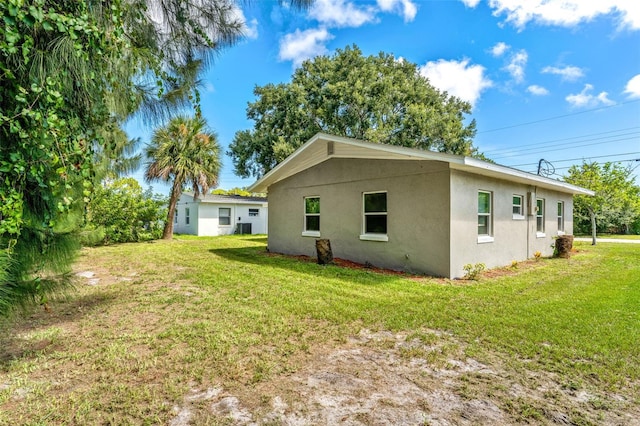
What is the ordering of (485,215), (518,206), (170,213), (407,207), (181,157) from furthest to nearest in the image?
(170,213)
(181,157)
(518,206)
(485,215)
(407,207)

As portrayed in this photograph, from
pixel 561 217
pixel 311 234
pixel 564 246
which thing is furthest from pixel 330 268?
pixel 561 217

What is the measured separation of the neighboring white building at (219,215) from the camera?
2158 cm

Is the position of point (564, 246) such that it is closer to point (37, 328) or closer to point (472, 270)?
point (472, 270)

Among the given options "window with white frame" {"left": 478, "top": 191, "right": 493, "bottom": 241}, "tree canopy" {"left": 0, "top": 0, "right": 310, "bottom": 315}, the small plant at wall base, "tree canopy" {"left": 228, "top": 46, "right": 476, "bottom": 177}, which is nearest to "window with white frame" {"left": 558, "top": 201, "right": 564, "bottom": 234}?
"window with white frame" {"left": 478, "top": 191, "right": 493, "bottom": 241}

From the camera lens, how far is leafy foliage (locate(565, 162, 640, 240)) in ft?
56.4

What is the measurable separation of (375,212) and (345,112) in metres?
14.9

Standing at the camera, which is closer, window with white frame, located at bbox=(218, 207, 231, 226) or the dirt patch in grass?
the dirt patch in grass

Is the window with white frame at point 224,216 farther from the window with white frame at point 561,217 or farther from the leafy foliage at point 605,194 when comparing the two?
the leafy foliage at point 605,194

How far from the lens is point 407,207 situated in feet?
27.6

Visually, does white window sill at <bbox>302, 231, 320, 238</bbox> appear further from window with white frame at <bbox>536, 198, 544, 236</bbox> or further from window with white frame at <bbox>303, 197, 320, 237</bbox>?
window with white frame at <bbox>536, 198, 544, 236</bbox>

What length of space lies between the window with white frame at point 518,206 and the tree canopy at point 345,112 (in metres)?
11.7

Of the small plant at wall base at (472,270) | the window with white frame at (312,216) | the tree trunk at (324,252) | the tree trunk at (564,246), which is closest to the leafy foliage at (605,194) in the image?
the tree trunk at (564,246)

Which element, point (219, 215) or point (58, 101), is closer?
point (58, 101)

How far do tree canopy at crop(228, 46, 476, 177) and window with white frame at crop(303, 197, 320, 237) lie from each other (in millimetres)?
9942
